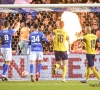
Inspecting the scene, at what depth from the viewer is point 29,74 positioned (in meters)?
12.9

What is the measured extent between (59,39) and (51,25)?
5.11 ft

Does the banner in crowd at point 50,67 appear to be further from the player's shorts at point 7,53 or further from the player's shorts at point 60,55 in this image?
the player's shorts at point 60,55

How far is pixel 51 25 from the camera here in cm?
1401

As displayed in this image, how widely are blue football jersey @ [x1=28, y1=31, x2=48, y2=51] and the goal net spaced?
1.29 feet

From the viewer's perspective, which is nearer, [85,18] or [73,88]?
[73,88]

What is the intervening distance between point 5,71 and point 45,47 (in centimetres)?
158

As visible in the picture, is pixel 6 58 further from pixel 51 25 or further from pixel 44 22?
pixel 51 25

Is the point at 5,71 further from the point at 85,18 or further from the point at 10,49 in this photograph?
the point at 85,18

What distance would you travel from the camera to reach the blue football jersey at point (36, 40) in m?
12.6

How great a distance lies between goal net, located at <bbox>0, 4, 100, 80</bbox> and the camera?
42.3 ft

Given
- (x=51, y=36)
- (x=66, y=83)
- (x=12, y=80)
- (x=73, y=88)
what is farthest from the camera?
(x=51, y=36)

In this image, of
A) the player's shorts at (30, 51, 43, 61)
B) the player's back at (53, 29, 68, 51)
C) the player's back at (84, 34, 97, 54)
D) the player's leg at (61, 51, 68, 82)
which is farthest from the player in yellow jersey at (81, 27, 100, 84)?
the player's shorts at (30, 51, 43, 61)

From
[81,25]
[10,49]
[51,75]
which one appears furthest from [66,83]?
[81,25]

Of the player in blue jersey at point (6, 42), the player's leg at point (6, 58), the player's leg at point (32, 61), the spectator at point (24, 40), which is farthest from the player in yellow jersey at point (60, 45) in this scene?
the player's leg at point (6, 58)
